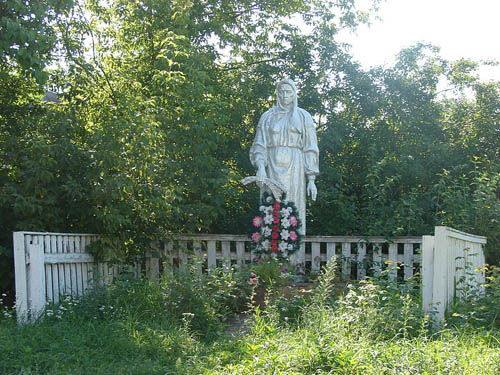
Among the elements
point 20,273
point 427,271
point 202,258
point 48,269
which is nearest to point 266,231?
point 202,258

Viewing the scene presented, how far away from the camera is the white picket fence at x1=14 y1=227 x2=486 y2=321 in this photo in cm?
579

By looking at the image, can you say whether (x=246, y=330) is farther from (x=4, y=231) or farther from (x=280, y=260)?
(x=4, y=231)

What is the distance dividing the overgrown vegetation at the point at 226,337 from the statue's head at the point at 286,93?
3263 millimetres

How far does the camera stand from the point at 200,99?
360 inches

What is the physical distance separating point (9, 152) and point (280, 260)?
155 inches

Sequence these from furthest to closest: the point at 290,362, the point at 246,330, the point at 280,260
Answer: the point at 280,260, the point at 246,330, the point at 290,362

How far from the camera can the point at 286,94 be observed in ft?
28.1

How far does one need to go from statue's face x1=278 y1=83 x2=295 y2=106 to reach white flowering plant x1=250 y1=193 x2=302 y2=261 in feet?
4.88

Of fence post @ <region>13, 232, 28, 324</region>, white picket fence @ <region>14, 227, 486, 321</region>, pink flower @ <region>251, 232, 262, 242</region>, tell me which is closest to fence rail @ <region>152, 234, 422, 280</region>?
white picket fence @ <region>14, 227, 486, 321</region>

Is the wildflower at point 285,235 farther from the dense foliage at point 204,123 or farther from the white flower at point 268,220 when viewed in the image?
the dense foliage at point 204,123

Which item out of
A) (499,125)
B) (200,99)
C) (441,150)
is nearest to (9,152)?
(200,99)

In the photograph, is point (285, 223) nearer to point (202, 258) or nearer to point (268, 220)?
point (268, 220)

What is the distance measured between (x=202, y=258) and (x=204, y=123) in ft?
8.57

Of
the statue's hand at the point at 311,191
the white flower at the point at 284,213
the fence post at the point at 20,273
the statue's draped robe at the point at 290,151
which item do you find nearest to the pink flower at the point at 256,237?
the white flower at the point at 284,213
